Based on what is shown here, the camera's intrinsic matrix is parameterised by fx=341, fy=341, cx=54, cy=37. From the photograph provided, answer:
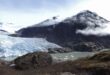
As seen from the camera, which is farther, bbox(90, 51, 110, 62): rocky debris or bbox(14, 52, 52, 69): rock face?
bbox(14, 52, 52, 69): rock face

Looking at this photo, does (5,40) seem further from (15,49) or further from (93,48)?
(93,48)

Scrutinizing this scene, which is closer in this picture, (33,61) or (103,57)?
(103,57)

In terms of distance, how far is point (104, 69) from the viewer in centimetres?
2530

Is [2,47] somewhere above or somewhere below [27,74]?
above

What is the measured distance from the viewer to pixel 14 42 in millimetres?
140250

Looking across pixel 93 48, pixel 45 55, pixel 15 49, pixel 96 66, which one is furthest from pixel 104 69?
pixel 93 48

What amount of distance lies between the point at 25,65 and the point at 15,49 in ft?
326

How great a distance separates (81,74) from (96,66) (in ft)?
8.25

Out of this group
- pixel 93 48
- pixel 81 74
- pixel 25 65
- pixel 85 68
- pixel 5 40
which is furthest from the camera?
pixel 93 48

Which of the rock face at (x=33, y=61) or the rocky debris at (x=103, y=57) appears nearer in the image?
the rocky debris at (x=103, y=57)

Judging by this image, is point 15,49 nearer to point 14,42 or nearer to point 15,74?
point 14,42

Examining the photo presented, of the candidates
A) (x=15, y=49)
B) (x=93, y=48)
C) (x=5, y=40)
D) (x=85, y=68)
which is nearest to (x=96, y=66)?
(x=85, y=68)

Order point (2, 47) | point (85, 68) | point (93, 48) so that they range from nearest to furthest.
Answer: point (85, 68) < point (2, 47) < point (93, 48)

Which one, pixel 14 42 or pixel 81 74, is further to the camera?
pixel 14 42
